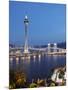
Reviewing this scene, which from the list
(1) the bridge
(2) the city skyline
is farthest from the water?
(2) the city skyline

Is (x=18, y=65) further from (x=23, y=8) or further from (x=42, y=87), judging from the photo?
(x=23, y=8)

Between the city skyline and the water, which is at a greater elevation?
the city skyline

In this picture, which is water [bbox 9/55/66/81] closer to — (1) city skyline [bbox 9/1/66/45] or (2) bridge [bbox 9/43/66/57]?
(2) bridge [bbox 9/43/66/57]

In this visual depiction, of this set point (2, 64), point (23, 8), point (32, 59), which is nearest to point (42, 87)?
point (32, 59)

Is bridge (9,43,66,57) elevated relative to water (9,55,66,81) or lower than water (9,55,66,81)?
elevated

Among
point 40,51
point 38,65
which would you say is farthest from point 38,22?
point 38,65

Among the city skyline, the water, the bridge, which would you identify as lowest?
the water
